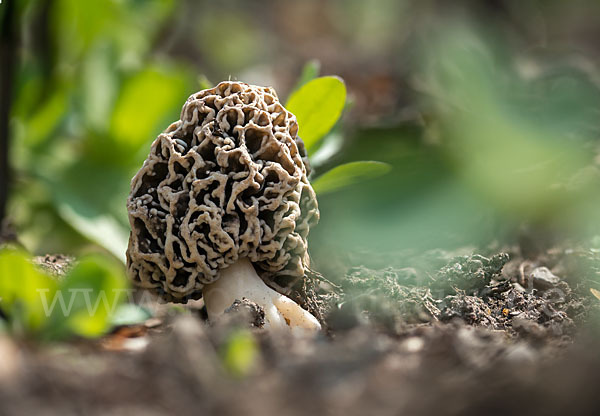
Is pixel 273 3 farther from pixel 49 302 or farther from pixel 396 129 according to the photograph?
pixel 49 302

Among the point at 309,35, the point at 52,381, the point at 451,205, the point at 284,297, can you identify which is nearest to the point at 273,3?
the point at 309,35

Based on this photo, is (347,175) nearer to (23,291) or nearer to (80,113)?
(23,291)

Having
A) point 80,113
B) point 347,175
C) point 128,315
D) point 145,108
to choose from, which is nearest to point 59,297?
point 128,315

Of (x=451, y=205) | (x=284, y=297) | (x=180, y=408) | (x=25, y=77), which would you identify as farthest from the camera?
(x=25, y=77)

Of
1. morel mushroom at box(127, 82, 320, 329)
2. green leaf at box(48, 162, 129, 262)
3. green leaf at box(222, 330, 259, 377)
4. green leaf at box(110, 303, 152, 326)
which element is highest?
green leaf at box(48, 162, 129, 262)

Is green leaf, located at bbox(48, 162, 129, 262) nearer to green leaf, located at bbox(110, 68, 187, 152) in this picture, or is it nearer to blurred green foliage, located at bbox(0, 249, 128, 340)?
green leaf, located at bbox(110, 68, 187, 152)

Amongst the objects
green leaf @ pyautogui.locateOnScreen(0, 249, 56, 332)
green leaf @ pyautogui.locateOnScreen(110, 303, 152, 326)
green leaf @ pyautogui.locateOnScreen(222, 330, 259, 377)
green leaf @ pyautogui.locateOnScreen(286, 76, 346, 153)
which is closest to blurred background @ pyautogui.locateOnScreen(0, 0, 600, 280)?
green leaf @ pyautogui.locateOnScreen(286, 76, 346, 153)
